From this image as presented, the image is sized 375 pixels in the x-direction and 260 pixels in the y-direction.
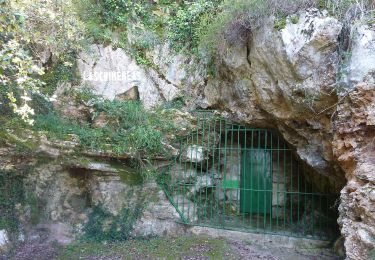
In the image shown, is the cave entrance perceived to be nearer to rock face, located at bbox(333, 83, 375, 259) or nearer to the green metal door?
the green metal door

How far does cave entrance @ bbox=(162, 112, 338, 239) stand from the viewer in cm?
593

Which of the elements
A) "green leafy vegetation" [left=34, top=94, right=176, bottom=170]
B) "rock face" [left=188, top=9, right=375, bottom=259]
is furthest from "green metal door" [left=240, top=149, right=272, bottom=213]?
"green leafy vegetation" [left=34, top=94, right=176, bottom=170]

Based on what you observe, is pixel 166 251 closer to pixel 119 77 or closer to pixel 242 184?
pixel 242 184

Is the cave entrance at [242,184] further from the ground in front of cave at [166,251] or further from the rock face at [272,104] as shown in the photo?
the ground in front of cave at [166,251]

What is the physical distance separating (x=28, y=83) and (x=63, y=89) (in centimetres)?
320

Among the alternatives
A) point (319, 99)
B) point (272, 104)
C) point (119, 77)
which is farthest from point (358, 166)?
point (119, 77)

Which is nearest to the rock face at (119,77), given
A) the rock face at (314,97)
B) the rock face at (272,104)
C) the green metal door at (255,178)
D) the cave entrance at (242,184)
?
the rock face at (272,104)

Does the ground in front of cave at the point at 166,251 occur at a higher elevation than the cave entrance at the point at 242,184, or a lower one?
lower

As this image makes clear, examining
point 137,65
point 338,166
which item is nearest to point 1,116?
point 137,65

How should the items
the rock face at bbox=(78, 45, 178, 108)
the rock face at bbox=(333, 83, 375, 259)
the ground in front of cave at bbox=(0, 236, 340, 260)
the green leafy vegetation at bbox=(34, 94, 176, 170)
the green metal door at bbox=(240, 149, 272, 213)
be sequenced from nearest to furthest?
the rock face at bbox=(333, 83, 375, 259) → the ground in front of cave at bbox=(0, 236, 340, 260) → the green leafy vegetation at bbox=(34, 94, 176, 170) → the green metal door at bbox=(240, 149, 272, 213) → the rock face at bbox=(78, 45, 178, 108)

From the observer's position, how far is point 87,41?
6.79 m

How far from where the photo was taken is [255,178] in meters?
6.62

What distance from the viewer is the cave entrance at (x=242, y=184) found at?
5.93 m

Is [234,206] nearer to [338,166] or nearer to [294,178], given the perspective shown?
[294,178]
